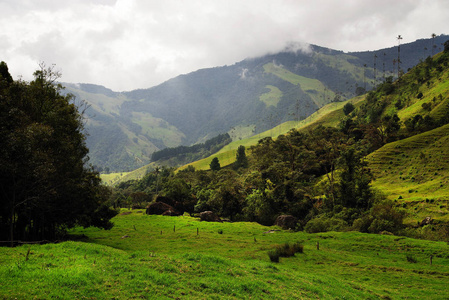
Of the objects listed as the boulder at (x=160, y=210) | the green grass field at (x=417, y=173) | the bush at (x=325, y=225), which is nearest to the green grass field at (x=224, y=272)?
the bush at (x=325, y=225)

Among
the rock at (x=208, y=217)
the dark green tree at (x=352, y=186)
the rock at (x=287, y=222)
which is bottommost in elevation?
the rock at (x=208, y=217)

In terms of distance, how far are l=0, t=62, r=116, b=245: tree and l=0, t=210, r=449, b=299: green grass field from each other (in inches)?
327

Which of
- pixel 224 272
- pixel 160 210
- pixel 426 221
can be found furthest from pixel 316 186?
pixel 224 272

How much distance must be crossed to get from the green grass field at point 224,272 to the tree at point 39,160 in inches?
327

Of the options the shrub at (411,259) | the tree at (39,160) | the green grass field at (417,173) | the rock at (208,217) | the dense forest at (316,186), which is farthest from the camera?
the rock at (208,217)

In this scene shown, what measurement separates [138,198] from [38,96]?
132413 millimetres

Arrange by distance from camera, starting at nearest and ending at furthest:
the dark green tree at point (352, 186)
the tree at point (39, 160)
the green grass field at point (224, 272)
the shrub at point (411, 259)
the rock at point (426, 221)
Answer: the green grass field at point (224, 272)
the tree at point (39, 160)
the shrub at point (411, 259)
the rock at point (426, 221)
the dark green tree at point (352, 186)

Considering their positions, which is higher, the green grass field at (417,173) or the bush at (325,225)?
the green grass field at (417,173)

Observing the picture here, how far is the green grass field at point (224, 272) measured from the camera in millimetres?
15445

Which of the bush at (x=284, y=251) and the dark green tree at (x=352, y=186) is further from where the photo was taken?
the dark green tree at (x=352, y=186)

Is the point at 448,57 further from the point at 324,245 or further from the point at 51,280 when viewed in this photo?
the point at 51,280

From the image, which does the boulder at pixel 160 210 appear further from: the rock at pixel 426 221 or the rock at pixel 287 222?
Result: the rock at pixel 426 221

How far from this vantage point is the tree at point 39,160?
2798 cm

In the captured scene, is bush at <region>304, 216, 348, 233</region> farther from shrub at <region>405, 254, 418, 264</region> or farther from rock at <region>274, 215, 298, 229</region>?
shrub at <region>405, 254, 418, 264</region>
